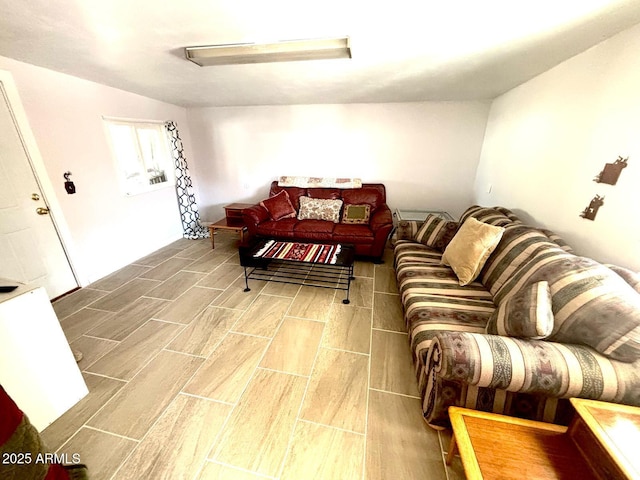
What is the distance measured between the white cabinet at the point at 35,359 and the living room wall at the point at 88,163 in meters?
1.75

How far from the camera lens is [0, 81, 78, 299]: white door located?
2119mm

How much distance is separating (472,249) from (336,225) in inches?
69.5

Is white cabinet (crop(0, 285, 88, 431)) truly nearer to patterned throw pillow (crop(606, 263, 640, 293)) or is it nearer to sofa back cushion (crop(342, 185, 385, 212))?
patterned throw pillow (crop(606, 263, 640, 293))

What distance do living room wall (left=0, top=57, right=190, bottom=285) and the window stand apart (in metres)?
0.12

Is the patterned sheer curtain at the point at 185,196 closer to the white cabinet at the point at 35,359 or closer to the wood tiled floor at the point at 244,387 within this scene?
the wood tiled floor at the point at 244,387

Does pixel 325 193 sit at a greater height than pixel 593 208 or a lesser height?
lesser

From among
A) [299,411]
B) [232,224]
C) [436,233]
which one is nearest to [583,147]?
[436,233]

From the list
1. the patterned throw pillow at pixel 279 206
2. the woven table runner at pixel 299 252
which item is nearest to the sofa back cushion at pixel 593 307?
the woven table runner at pixel 299 252

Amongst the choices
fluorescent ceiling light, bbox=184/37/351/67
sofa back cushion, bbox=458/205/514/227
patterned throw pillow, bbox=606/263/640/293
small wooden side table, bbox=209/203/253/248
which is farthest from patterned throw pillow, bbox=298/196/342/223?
patterned throw pillow, bbox=606/263/640/293

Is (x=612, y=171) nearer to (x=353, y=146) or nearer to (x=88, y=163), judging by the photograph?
(x=353, y=146)

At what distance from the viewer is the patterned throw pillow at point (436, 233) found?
2.58m

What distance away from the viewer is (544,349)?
1.09 metres

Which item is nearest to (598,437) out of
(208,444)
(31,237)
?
(208,444)

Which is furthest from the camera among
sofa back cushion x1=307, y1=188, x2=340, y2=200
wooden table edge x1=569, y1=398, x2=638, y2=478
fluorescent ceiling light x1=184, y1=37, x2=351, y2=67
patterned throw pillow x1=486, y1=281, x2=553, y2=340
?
sofa back cushion x1=307, y1=188, x2=340, y2=200
